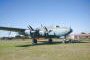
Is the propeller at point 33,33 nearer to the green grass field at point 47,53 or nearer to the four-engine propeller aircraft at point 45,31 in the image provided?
the four-engine propeller aircraft at point 45,31

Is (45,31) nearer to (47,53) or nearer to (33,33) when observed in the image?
(33,33)

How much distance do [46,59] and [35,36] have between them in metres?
17.6

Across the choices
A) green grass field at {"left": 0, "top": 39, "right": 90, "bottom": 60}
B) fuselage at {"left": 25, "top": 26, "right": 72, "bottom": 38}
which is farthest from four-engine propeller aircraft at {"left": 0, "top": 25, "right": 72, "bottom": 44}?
green grass field at {"left": 0, "top": 39, "right": 90, "bottom": 60}

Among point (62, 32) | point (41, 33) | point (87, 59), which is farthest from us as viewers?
point (41, 33)

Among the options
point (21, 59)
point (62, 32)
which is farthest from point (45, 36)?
point (21, 59)

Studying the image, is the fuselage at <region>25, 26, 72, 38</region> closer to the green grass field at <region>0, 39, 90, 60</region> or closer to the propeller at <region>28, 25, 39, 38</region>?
the propeller at <region>28, 25, 39, 38</region>

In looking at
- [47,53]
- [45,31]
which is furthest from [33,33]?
[47,53]

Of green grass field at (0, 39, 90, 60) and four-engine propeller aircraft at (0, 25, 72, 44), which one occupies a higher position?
four-engine propeller aircraft at (0, 25, 72, 44)

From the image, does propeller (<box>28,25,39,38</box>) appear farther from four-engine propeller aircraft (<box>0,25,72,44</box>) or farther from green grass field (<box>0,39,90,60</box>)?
green grass field (<box>0,39,90,60</box>)

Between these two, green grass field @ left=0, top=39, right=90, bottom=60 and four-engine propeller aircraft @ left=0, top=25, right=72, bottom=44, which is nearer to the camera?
green grass field @ left=0, top=39, right=90, bottom=60

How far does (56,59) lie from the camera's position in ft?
32.8

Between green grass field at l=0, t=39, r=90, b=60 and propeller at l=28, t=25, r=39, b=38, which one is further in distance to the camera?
propeller at l=28, t=25, r=39, b=38

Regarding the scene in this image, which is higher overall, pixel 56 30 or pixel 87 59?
pixel 56 30

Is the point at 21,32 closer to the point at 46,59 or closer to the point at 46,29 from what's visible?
the point at 46,29
